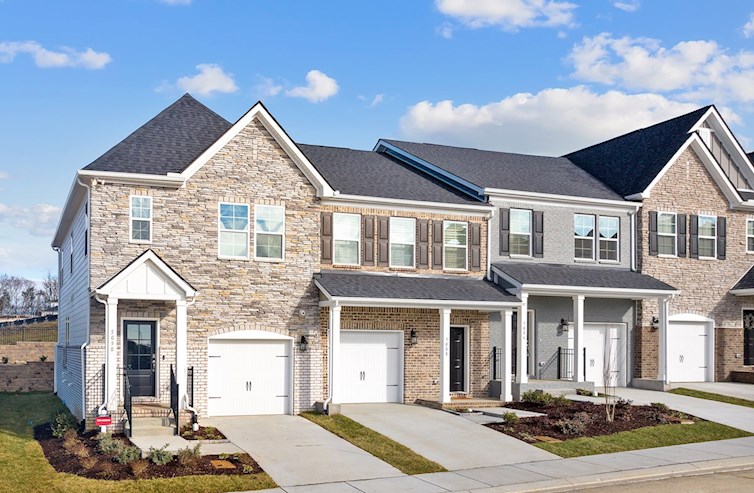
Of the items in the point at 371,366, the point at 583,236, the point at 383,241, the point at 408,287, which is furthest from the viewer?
the point at 583,236

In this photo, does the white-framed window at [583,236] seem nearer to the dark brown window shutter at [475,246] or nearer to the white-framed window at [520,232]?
the white-framed window at [520,232]

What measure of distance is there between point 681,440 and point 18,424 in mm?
16768

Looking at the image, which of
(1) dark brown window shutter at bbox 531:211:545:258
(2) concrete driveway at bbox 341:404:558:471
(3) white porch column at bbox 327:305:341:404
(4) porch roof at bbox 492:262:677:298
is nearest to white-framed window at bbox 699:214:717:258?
(4) porch roof at bbox 492:262:677:298

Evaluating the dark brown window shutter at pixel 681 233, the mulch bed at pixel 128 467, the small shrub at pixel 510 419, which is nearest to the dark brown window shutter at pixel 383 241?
the small shrub at pixel 510 419

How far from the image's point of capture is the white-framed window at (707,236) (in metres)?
29.2

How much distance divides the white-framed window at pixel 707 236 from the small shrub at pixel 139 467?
21.4 m

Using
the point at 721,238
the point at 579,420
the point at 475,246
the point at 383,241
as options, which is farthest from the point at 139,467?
the point at 721,238

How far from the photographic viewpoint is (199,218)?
21391 mm

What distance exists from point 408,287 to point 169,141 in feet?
25.3

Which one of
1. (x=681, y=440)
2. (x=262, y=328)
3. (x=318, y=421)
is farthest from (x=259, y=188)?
(x=681, y=440)

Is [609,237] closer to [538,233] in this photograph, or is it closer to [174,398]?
[538,233]

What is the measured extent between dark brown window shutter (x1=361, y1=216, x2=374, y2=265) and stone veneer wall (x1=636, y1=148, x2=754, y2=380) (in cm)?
1001

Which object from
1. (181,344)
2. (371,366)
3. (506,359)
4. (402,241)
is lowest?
(371,366)

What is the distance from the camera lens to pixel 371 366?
23.9 m
